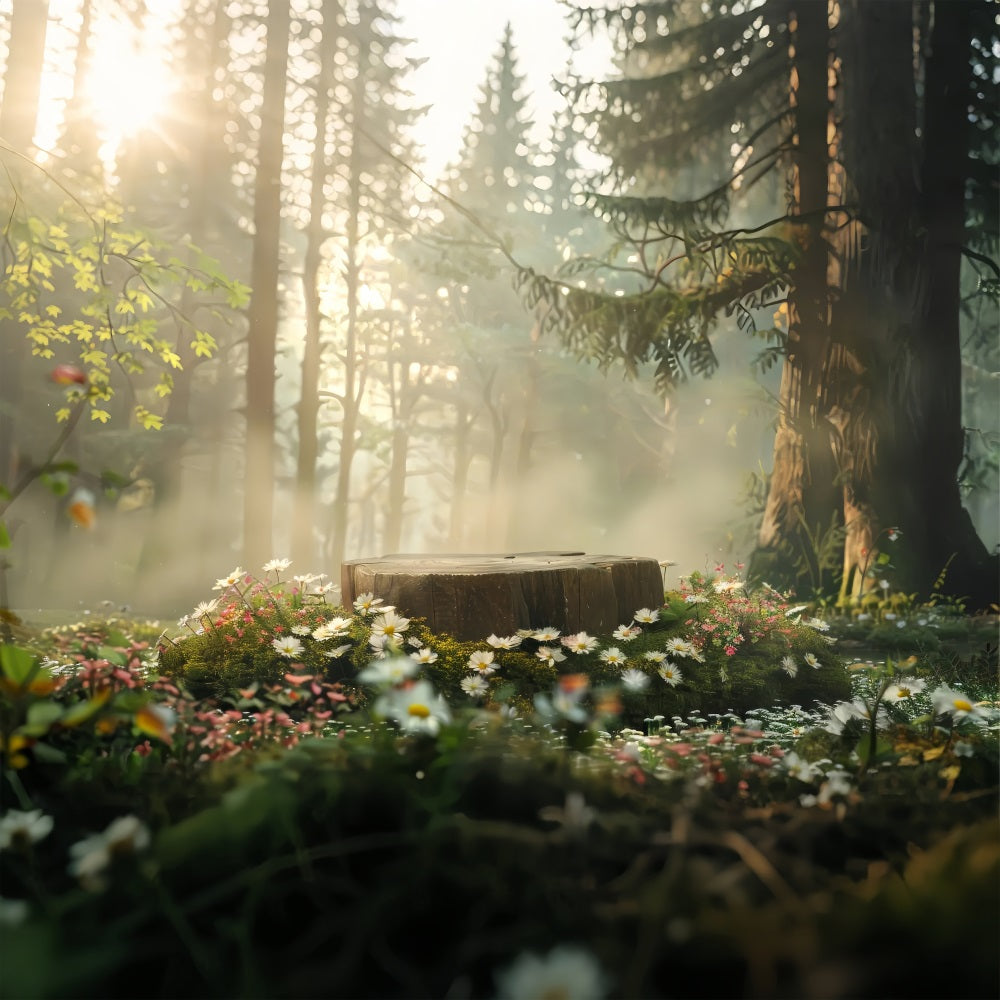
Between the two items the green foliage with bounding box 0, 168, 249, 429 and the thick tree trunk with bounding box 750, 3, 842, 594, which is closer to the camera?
the green foliage with bounding box 0, 168, 249, 429

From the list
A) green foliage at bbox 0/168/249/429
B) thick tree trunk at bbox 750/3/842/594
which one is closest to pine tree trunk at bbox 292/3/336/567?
thick tree trunk at bbox 750/3/842/594

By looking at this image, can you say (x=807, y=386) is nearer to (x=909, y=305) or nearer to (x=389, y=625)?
(x=909, y=305)

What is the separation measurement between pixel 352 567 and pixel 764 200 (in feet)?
40.5

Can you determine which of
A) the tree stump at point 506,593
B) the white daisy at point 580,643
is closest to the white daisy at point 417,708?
the white daisy at point 580,643

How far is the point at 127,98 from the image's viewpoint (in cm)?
1625

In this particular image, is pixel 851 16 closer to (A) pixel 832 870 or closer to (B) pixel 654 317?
(B) pixel 654 317

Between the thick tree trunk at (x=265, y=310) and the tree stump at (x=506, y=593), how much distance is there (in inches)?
271

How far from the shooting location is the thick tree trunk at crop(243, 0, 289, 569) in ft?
37.2

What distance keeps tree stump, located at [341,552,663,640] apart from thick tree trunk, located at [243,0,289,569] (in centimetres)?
689

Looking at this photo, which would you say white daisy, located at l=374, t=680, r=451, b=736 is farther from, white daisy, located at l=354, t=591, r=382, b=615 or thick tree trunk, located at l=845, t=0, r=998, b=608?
thick tree trunk, located at l=845, t=0, r=998, b=608

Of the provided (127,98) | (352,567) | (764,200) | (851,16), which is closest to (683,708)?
(352,567)

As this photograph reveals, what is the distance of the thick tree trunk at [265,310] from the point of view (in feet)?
37.2

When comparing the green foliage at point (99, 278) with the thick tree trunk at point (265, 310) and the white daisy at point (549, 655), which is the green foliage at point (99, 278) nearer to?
the white daisy at point (549, 655)

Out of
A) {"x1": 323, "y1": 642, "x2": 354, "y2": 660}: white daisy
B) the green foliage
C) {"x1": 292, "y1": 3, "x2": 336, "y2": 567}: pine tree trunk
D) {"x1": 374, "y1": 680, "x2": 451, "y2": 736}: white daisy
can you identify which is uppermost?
{"x1": 292, "y1": 3, "x2": 336, "y2": 567}: pine tree trunk
